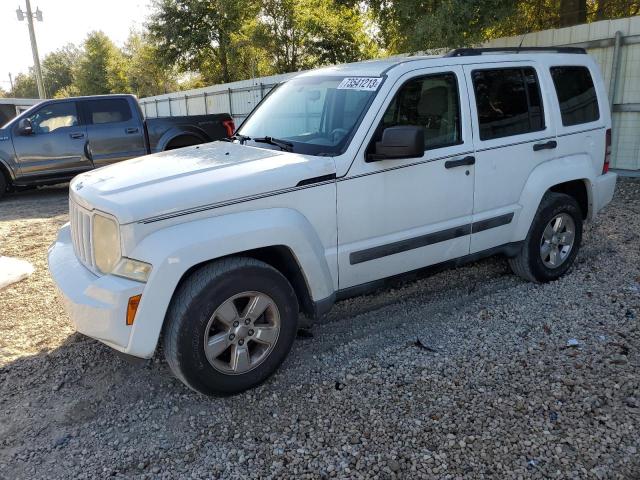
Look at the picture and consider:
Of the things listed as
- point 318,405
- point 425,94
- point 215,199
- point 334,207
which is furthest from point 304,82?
point 318,405

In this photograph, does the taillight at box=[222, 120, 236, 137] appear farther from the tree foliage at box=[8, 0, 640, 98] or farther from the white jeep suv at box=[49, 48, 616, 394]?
the white jeep suv at box=[49, 48, 616, 394]

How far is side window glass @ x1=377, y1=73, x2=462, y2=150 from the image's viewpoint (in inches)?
148

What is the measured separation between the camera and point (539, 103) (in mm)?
4500

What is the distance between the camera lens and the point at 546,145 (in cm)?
448

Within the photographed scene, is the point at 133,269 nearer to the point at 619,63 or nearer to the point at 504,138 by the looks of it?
the point at 504,138

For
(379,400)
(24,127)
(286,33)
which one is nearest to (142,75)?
(286,33)

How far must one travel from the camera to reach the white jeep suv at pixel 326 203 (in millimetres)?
2959

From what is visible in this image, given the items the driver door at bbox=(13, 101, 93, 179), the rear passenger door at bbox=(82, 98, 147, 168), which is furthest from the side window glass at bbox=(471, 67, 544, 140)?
the driver door at bbox=(13, 101, 93, 179)

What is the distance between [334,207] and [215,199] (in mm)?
793

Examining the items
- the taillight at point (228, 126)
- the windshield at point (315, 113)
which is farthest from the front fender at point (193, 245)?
the taillight at point (228, 126)

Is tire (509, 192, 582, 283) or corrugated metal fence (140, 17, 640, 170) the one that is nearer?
tire (509, 192, 582, 283)

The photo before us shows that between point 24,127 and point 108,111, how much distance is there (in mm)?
1500

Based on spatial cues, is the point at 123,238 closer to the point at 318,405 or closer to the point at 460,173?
the point at 318,405

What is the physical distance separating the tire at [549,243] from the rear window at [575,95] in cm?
70
